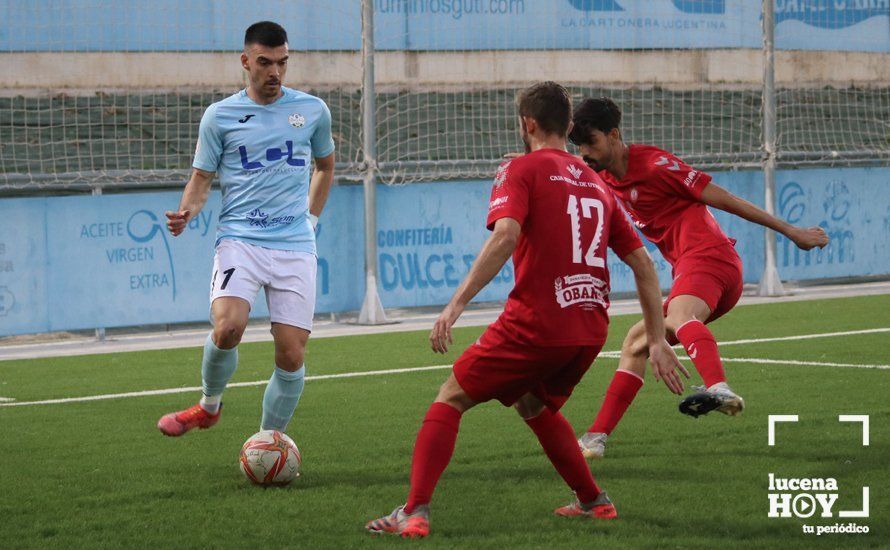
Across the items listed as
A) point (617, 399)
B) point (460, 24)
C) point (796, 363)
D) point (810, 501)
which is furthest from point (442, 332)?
point (460, 24)

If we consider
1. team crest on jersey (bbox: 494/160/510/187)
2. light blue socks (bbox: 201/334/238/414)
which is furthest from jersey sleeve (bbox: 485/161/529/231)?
light blue socks (bbox: 201/334/238/414)

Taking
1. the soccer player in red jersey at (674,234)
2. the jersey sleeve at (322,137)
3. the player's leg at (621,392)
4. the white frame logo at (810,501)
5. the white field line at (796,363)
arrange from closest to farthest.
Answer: the white frame logo at (810,501), the soccer player in red jersey at (674,234), the player's leg at (621,392), the jersey sleeve at (322,137), the white field line at (796,363)

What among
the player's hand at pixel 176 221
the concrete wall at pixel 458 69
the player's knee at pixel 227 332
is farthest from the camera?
the concrete wall at pixel 458 69

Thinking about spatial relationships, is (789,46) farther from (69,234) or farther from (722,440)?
(722,440)

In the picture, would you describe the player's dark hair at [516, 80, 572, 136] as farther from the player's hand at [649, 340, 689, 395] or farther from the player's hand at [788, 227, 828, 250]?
the player's hand at [788, 227, 828, 250]

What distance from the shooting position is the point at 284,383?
6555 mm

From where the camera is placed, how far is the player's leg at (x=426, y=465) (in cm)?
514

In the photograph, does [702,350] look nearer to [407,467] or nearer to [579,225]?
[407,467]

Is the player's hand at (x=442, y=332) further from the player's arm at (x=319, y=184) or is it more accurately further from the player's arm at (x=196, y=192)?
the player's arm at (x=319, y=184)

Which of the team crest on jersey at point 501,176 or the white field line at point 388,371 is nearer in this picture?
the team crest on jersey at point 501,176

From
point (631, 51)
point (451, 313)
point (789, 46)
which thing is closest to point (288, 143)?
point (451, 313)

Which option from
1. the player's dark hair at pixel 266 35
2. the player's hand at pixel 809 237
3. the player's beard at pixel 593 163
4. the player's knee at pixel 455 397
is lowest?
the player's knee at pixel 455 397

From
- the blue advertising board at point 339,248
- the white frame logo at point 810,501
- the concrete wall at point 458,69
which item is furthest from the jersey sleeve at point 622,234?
the concrete wall at point 458,69

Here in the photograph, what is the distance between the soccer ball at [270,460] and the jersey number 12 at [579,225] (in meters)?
1.75
